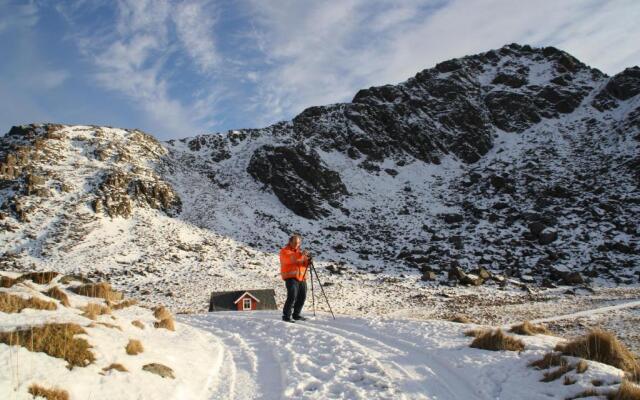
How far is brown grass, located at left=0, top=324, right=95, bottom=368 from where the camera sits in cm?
529

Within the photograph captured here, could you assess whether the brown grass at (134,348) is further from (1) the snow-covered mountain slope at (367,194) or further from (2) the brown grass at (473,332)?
(1) the snow-covered mountain slope at (367,194)

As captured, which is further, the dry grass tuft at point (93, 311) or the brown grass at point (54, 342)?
the dry grass tuft at point (93, 311)

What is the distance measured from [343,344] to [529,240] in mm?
40834

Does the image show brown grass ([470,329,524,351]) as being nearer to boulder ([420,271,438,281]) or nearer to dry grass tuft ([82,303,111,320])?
dry grass tuft ([82,303,111,320])

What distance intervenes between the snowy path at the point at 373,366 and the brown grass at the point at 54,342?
1940mm

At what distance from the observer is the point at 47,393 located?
438 centimetres

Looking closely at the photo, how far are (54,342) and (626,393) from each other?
7.50m

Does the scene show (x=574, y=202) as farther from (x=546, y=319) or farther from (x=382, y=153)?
(x=546, y=319)

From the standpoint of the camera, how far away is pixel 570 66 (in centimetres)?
8631

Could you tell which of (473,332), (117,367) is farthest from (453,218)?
(117,367)

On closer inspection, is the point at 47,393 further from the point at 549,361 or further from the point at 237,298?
the point at 237,298

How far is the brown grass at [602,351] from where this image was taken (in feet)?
22.1

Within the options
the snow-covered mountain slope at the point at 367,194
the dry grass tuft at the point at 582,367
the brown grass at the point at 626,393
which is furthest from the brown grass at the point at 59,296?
the snow-covered mountain slope at the point at 367,194

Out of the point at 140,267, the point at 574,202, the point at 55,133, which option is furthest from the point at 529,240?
the point at 55,133
